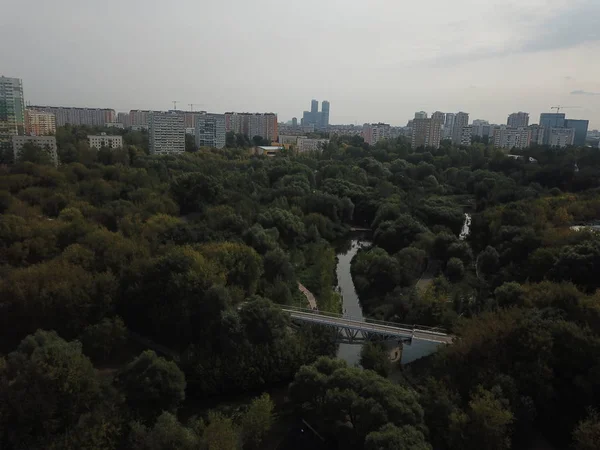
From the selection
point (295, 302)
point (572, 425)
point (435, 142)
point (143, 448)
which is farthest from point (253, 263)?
point (435, 142)

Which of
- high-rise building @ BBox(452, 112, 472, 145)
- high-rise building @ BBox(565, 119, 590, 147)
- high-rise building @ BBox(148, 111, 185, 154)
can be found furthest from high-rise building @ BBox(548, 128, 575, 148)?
high-rise building @ BBox(148, 111, 185, 154)

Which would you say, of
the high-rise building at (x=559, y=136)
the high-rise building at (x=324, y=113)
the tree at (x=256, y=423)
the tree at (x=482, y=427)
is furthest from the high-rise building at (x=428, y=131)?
the high-rise building at (x=324, y=113)

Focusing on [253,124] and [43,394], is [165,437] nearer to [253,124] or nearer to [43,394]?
[43,394]

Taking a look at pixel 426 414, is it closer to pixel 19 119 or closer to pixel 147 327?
pixel 147 327

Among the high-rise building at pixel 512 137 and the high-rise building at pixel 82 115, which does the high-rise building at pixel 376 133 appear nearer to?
the high-rise building at pixel 512 137

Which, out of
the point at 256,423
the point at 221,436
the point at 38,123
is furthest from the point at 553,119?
the point at 221,436

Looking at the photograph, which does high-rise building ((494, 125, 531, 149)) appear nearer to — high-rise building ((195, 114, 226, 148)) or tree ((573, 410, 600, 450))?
high-rise building ((195, 114, 226, 148))
